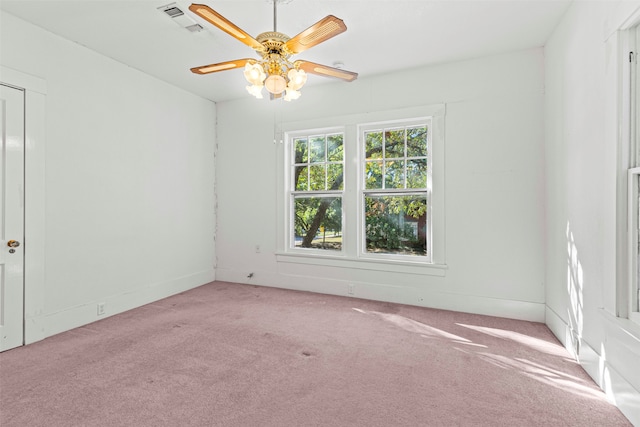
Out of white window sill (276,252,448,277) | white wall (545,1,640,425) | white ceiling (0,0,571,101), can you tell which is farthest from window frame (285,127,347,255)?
white wall (545,1,640,425)

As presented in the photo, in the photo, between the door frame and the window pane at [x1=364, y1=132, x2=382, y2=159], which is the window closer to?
the window pane at [x1=364, y1=132, x2=382, y2=159]

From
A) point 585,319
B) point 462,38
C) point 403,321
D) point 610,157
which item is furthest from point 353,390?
point 462,38

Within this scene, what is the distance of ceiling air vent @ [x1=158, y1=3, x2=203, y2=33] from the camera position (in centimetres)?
264

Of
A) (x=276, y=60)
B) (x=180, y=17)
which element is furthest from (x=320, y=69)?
(x=180, y=17)

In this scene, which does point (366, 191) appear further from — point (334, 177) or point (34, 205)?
point (34, 205)

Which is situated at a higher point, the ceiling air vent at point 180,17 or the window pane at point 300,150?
the ceiling air vent at point 180,17

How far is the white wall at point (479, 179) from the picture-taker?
336cm

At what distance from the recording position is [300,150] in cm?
468

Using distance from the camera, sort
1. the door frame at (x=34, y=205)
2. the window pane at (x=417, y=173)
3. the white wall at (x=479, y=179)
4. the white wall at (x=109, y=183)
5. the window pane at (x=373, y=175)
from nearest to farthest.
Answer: the door frame at (x=34, y=205) < the white wall at (x=109, y=183) < the white wall at (x=479, y=179) < the window pane at (x=417, y=173) < the window pane at (x=373, y=175)

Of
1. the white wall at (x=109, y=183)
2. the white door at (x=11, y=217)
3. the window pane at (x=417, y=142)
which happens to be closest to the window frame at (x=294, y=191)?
the window pane at (x=417, y=142)

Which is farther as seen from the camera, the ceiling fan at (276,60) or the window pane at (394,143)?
Result: the window pane at (394,143)

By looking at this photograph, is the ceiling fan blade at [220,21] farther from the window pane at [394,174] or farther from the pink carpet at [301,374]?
the window pane at [394,174]

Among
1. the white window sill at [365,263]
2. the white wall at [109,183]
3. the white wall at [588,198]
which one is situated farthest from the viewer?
the white window sill at [365,263]

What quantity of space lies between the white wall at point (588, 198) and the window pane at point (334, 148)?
232cm
